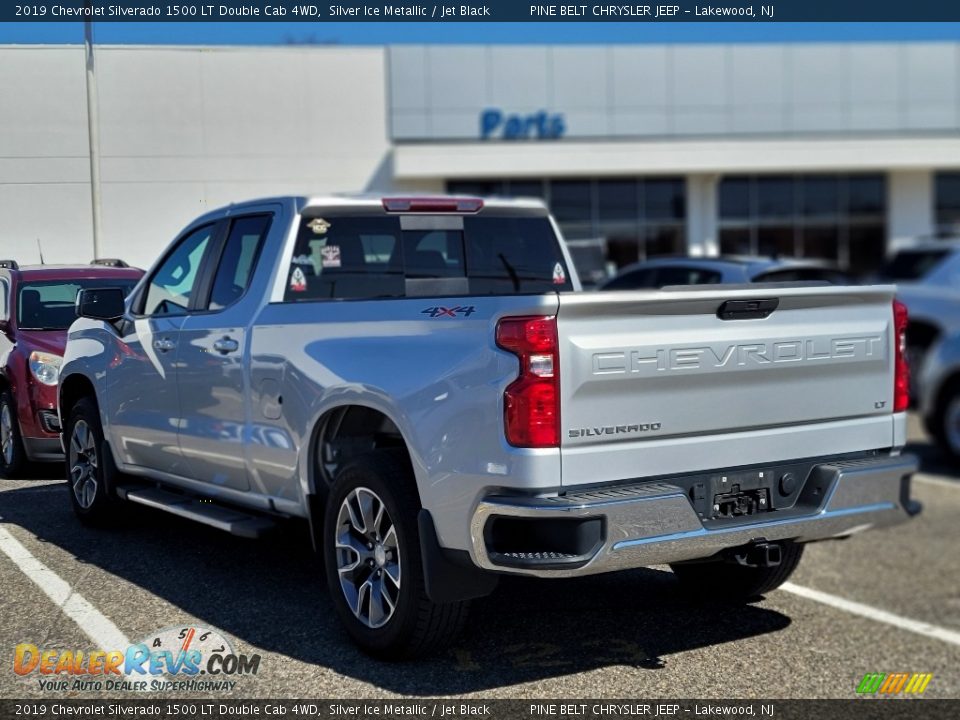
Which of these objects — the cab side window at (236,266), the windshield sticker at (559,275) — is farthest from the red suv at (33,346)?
the windshield sticker at (559,275)

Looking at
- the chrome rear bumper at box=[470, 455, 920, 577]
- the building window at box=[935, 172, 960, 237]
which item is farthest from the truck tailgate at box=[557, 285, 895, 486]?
the building window at box=[935, 172, 960, 237]

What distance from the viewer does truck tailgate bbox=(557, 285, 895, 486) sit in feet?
12.5

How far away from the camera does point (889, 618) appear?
754cm

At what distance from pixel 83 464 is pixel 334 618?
142cm

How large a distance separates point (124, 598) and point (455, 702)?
1232mm

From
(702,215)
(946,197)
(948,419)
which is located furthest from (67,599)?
(946,197)

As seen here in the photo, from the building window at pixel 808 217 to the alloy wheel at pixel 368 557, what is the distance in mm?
24974

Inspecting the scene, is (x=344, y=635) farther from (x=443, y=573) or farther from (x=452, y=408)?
(x=452, y=408)

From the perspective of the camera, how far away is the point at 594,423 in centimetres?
382

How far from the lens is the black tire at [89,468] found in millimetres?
3514

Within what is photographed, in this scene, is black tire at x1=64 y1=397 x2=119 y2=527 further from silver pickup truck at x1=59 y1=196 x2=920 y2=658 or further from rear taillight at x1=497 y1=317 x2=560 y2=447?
rear taillight at x1=497 y1=317 x2=560 y2=447

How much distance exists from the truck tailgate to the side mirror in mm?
1414
